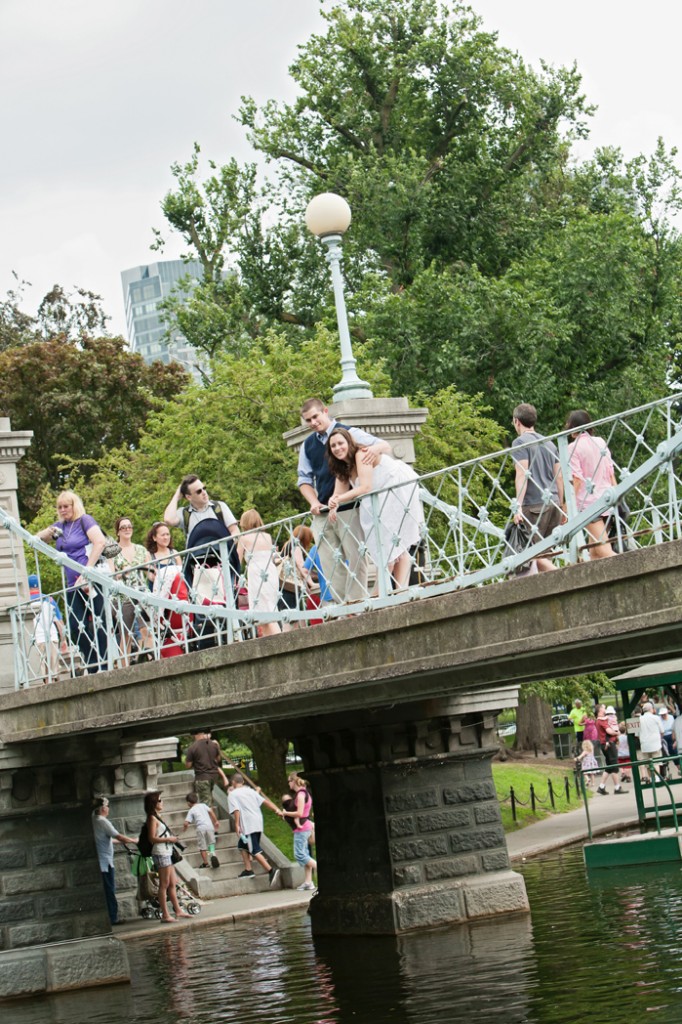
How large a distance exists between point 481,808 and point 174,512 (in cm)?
593

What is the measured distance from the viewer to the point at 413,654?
34.0 ft

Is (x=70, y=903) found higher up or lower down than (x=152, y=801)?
lower down

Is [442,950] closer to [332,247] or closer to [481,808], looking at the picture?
[481,808]

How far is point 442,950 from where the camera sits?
51.6 ft

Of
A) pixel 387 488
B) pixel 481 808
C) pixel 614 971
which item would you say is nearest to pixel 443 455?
pixel 481 808

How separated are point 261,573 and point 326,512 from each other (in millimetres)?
743

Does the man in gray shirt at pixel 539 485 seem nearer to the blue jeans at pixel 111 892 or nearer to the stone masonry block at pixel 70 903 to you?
the stone masonry block at pixel 70 903

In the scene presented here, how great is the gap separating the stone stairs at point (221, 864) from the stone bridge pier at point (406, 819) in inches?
222

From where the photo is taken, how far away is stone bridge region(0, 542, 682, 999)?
30.6 feet

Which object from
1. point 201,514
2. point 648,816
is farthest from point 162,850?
point 201,514

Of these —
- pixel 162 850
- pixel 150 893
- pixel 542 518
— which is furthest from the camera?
pixel 150 893

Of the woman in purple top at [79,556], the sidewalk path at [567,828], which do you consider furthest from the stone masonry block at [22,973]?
the sidewalk path at [567,828]

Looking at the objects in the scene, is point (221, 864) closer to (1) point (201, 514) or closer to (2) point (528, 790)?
(2) point (528, 790)

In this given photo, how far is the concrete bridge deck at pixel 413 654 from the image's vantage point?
29.0 ft
